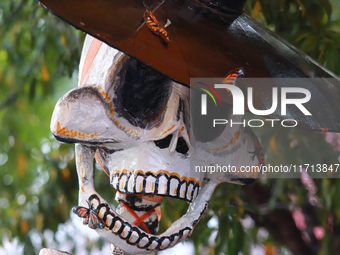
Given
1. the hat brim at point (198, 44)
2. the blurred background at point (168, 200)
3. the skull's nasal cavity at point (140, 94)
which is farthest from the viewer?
the blurred background at point (168, 200)

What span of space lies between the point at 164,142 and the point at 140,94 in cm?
8

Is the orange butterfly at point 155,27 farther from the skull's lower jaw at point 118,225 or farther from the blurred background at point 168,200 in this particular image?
the blurred background at point 168,200

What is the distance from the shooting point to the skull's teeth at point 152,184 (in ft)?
1.84

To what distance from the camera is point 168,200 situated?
146 centimetres

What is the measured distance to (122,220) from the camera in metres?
0.57

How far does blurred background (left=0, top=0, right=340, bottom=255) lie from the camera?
3.51 feet

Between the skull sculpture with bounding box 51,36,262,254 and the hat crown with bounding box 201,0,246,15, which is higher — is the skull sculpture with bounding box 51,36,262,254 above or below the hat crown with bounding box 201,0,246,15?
below

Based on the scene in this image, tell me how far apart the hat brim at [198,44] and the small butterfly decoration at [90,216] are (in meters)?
0.23

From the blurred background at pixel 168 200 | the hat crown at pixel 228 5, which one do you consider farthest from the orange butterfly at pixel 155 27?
the blurred background at pixel 168 200

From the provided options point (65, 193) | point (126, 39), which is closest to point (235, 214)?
point (65, 193)

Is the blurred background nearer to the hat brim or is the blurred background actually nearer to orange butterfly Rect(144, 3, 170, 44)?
the hat brim

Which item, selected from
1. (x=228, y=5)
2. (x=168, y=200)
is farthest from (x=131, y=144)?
(x=168, y=200)

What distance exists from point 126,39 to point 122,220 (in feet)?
0.83

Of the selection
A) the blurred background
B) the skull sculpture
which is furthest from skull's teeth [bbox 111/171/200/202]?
the blurred background
